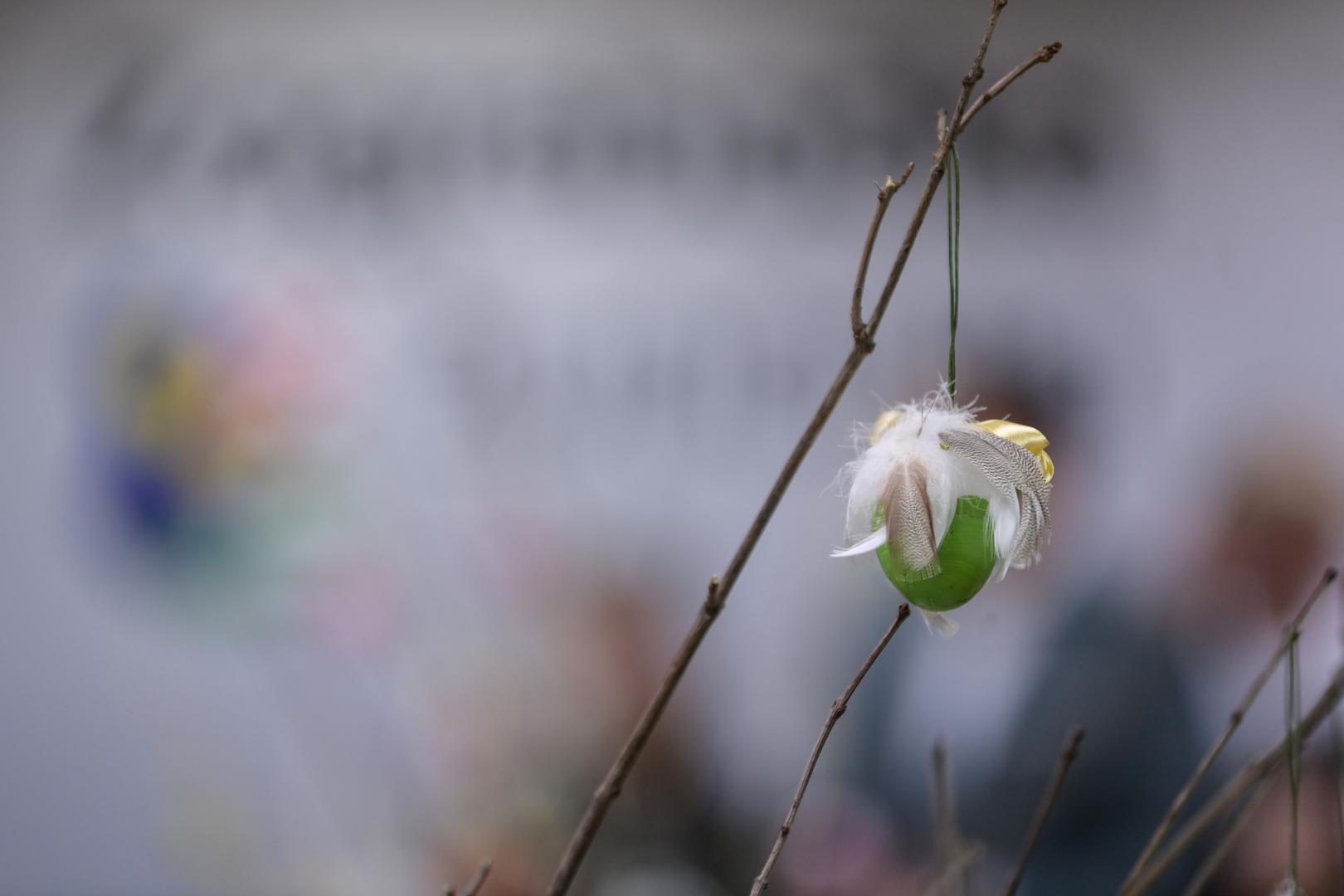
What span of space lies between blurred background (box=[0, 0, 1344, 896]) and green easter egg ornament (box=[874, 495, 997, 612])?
3.21 ft

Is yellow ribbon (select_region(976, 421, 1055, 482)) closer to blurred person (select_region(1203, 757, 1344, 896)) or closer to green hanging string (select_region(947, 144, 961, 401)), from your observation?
green hanging string (select_region(947, 144, 961, 401))

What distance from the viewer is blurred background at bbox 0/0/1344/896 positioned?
4.00 ft

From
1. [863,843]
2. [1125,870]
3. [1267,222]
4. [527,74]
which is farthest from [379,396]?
[1267,222]

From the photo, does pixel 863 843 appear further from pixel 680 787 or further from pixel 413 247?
pixel 413 247

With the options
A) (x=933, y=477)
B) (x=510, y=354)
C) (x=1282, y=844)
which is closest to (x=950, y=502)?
(x=933, y=477)

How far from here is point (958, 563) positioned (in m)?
0.24

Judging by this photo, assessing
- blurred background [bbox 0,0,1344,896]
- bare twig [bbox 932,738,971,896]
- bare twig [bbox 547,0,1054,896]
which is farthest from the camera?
blurred background [bbox 0,0,1344,896]

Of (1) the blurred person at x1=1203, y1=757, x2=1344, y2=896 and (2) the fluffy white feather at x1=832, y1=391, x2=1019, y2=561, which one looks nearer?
(2) the fluffy white feather at x1=832, y1=391, x2=1019, y2=561

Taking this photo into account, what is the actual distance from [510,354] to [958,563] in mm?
1037

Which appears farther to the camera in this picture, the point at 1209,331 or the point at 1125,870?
the point at 1209,331

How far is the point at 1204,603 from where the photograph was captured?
117cm

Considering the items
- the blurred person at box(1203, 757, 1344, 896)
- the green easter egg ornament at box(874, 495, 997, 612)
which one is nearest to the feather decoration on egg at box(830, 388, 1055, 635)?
the green easter egg ornament at box(874, 495, 997, 612)

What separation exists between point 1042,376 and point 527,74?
2.13ft

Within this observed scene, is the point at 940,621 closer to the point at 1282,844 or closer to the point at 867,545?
the point at 867,545
